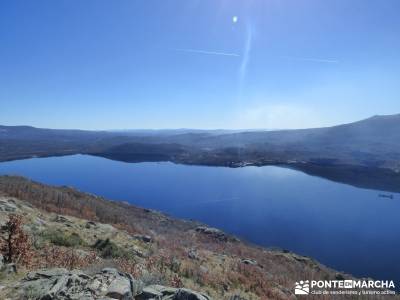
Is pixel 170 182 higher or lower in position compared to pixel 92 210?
lower

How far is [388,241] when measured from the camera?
50656 millimetres

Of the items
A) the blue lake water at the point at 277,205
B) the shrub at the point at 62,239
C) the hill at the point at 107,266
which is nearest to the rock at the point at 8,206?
the hill at the point at 107,266

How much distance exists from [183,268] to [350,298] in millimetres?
9235

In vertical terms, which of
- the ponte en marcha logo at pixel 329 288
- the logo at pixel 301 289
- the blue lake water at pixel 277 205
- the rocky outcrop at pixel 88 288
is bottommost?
the blue lake water at pixel 277 205

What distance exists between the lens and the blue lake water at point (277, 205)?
47.0m

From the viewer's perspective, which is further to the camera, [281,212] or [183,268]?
[281,212]

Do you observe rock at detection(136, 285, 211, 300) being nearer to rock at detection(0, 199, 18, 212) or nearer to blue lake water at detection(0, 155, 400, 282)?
rock at detection(0, 199, 18, 212)

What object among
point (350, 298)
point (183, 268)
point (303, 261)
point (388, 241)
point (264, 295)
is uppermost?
point (183, 268)

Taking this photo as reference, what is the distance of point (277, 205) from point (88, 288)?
73531mm

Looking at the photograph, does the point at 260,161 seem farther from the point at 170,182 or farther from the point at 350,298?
the point at 350,298

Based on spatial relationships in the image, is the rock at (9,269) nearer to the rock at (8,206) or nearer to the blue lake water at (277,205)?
the rock at (8,206)

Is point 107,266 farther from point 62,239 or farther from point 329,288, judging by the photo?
point 329,288

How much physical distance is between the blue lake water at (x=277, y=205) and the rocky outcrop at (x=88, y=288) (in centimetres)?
3857

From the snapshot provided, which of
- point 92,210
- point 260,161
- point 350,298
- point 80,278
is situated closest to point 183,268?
point 80,278
